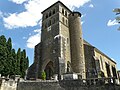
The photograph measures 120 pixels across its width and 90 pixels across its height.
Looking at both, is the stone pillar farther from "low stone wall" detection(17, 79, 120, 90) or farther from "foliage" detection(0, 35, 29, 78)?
"foliage" detection(0, 35, 29, 78)

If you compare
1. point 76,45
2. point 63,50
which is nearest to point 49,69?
point 63,50

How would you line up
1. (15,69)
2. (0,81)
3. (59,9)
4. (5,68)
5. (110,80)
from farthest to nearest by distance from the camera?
(59,9)
(15,69)
(5,68)
(0,81)
(110,80)

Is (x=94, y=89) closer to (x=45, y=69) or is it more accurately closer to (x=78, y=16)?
(x=45, y=69)

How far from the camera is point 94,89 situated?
21031 millimetres

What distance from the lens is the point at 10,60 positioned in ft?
106

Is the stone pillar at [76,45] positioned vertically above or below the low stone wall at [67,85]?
above

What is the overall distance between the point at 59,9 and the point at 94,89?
863 inches

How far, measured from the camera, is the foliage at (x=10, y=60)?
30.4 metres

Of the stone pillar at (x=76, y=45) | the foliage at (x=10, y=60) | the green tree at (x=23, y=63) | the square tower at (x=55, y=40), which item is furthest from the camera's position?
the green tree at (x=23, y=63)

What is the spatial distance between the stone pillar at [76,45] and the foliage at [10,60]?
10.2m

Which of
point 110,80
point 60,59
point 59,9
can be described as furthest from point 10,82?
point 59,9

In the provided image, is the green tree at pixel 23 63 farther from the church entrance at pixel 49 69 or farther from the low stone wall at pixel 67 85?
the low stone wall at pixel 67 85

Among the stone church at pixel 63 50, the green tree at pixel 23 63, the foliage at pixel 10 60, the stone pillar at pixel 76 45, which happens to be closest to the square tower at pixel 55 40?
the stone church at pixel 63 50

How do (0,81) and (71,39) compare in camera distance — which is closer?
(0,81)
